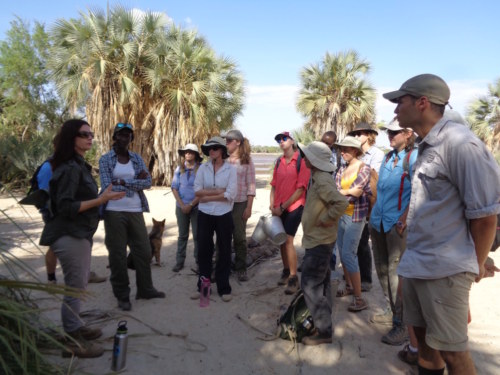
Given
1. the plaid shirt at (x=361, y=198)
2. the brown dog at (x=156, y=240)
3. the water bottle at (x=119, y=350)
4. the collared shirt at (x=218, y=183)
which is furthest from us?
the brown dog at (x=156, y=240)

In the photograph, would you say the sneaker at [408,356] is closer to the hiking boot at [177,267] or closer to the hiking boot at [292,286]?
the hiking boot at [292,286]

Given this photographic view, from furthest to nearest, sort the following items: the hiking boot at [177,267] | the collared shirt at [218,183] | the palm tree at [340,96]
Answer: the palm tree at [340,96]
the hiking boot at [177,267]
the collared shirt at [218,183]

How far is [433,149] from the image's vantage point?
197 cm

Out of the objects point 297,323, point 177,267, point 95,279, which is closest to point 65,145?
point 95,279

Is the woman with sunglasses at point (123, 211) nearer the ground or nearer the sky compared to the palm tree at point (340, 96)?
nearer the ground

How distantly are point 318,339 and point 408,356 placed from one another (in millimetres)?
768

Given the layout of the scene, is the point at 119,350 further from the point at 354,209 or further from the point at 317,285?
the point at 354,209

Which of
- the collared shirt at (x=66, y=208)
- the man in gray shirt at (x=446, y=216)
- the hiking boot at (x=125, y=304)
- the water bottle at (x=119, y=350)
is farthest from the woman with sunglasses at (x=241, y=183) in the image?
the man in gray shirt at (x=446, y=216)

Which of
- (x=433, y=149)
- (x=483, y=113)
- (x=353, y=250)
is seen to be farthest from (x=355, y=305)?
(x=483, y=113)

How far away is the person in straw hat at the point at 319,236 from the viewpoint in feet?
10.7

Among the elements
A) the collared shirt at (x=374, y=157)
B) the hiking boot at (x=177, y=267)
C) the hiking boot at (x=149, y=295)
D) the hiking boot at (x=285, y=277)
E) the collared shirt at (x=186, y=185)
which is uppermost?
the collared shirt at (x=374, y=157)

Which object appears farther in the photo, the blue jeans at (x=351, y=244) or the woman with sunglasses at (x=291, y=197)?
the woman with sunglasses at (x=291, y=197)

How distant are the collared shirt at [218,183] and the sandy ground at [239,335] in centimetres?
115

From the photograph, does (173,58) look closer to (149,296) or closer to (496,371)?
(149,296)
